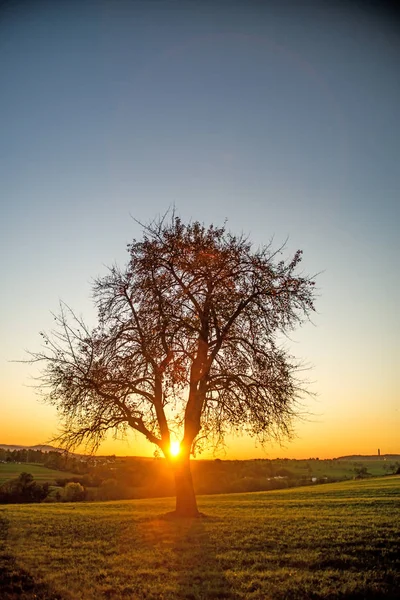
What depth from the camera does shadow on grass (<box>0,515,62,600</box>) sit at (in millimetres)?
9852

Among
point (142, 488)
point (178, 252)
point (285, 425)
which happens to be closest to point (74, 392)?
point (178, 252)

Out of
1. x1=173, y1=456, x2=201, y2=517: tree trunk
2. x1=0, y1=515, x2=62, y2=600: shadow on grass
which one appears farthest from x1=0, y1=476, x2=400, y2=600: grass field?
x1=173, y1=456, x2=201, y2=517: tree trunk

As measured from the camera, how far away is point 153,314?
2067cm

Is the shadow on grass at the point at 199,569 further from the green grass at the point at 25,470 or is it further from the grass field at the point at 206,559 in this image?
the green grass at the point at 25,470

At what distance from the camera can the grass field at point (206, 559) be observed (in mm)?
10023

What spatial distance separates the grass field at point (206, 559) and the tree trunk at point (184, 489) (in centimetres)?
84

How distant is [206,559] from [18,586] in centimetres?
479

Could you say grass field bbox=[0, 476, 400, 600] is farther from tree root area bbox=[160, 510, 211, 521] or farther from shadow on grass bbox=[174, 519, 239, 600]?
tree root area bbox=[160, 510, 211, 521]

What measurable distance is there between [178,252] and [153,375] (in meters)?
5.66

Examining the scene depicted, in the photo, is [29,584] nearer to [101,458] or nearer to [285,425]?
[101,458]

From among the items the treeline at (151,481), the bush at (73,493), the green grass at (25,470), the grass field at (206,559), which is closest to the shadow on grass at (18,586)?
the grass field at (206,559)

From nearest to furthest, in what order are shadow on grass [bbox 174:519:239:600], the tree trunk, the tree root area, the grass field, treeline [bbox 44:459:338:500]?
shadow on grass [bbox 174:519:239:600] < the grass field < the tree root area < the tree trunk < treeline [bbox 44:459:338:500]

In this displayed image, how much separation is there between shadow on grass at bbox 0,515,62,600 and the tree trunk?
8071 millimetres

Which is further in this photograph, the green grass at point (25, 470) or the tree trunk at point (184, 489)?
the green grass at point (25, 470)
